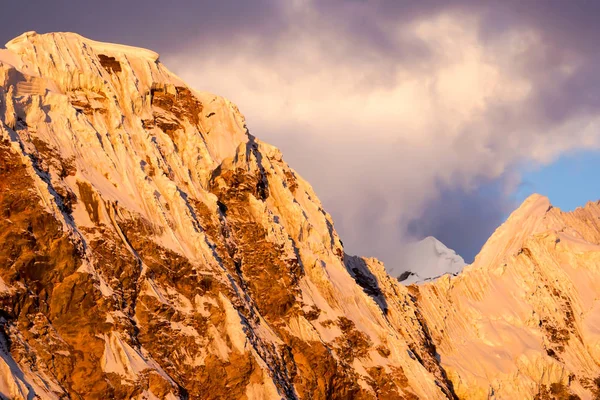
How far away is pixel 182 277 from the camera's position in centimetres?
7950

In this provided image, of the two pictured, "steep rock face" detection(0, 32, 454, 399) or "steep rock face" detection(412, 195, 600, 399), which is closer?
"steep rock face" detection(0, 32, 454, 399)

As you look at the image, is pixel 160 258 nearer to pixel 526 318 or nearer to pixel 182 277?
pixel 182 277

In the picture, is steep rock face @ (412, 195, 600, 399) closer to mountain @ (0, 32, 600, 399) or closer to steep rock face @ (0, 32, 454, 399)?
mountain @ (0, 32, 600, 399)

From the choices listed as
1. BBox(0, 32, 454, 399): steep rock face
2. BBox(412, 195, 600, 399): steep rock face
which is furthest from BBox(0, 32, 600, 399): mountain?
BBox(412, 195, 600, 399): steep rock face

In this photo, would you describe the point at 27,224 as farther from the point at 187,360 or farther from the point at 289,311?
the point at 289,311

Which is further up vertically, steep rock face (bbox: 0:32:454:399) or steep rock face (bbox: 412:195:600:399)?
steep rock face (bbox: 412:195:600:399)

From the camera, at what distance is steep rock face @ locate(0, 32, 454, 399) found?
69625mm

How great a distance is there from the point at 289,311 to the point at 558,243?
56864 mm

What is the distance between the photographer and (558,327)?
121750 millimetres

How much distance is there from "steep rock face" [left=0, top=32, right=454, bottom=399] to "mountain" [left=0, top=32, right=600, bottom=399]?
0.50 ft

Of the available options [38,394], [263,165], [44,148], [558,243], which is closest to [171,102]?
[263,165]

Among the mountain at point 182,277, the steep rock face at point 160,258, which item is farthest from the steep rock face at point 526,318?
the steep rock face at point 160,258

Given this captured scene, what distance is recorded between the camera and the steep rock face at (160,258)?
69.6 meters

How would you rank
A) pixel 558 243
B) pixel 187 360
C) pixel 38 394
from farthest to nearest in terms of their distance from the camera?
1. pixel 558 243
2. pixel 187 360
3. pixel 38 394
